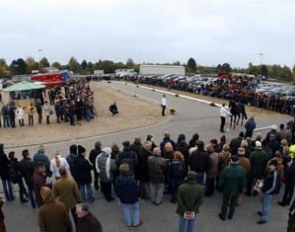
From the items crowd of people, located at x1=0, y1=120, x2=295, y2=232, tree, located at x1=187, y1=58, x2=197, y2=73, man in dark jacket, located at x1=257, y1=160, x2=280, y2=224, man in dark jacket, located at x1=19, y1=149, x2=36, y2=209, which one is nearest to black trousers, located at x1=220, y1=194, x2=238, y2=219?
crowd of people, located at x1=0, y1=120, x2=295, y2=232

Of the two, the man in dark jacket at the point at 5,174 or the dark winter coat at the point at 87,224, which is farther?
the man in dark jacket at the point at 5,174

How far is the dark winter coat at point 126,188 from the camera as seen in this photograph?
830 centimetres

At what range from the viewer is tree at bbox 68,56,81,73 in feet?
365

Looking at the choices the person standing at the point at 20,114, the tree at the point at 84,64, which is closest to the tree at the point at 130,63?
the tree at the point at 84,64

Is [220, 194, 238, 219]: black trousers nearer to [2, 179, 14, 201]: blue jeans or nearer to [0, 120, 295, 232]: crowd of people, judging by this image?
[0, 120, 295, 232]: crowd of people

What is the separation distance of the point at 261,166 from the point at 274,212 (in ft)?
3.83

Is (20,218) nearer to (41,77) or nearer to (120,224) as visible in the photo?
(120,224)

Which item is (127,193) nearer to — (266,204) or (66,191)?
(66,191)

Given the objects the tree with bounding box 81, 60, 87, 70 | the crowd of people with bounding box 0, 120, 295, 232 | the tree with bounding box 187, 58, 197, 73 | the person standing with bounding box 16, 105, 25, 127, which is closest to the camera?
the crowd of people with bounding box 0, 120, 295, 232

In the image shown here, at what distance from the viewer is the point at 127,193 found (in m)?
8.41

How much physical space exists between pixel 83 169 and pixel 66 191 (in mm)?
1586

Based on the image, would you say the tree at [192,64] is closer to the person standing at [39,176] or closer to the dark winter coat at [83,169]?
the dark winter coat at [83,169]

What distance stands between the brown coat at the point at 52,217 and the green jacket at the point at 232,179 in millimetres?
3819

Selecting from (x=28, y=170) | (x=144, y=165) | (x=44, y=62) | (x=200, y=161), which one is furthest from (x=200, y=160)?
(x=44, y=62)
